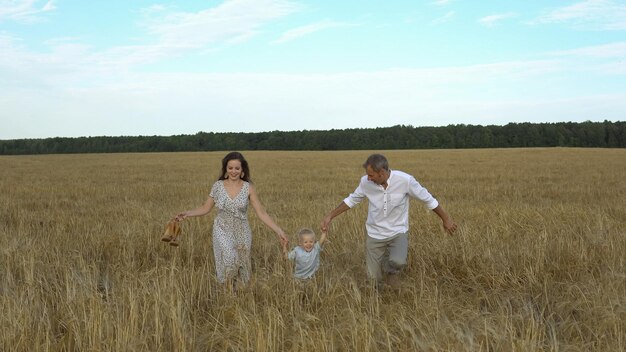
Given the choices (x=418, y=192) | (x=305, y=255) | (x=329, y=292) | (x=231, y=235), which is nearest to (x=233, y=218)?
(x=231, y=235)

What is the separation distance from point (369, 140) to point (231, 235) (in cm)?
9144

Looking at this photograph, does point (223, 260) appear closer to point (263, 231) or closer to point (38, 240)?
point (263, 231)

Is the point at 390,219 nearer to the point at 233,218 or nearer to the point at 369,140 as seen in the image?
the point at 233,218

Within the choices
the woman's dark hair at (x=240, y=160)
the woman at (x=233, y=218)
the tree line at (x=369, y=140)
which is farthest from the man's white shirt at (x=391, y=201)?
the tree line at (x=369, y=140)

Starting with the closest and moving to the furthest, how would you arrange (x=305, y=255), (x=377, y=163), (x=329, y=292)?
1. (x=329, y=292)
2. (x=377, y=163)
3. (x=305, y=255)

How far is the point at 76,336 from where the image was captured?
351 cm

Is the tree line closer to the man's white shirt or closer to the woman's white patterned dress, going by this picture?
the man's white shirt

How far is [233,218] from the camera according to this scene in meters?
5.32

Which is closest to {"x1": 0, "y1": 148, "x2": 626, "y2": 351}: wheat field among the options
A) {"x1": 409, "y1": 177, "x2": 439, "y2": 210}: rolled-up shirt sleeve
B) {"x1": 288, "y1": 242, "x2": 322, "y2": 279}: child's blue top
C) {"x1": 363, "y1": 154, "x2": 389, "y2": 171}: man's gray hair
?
{"x1": 288, "y1": 242, "x2": 322, "y2": 279}: child's blue top

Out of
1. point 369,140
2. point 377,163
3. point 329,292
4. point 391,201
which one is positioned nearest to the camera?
point 329,292

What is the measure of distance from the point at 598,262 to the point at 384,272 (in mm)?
2117

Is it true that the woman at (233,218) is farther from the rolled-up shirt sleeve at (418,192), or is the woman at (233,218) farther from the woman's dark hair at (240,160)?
the rolled-up shirt sleeve at (418,192)

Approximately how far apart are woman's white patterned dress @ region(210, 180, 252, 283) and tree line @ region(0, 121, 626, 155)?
8440cm

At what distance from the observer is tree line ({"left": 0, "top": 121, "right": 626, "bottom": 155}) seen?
9050 centimetres
